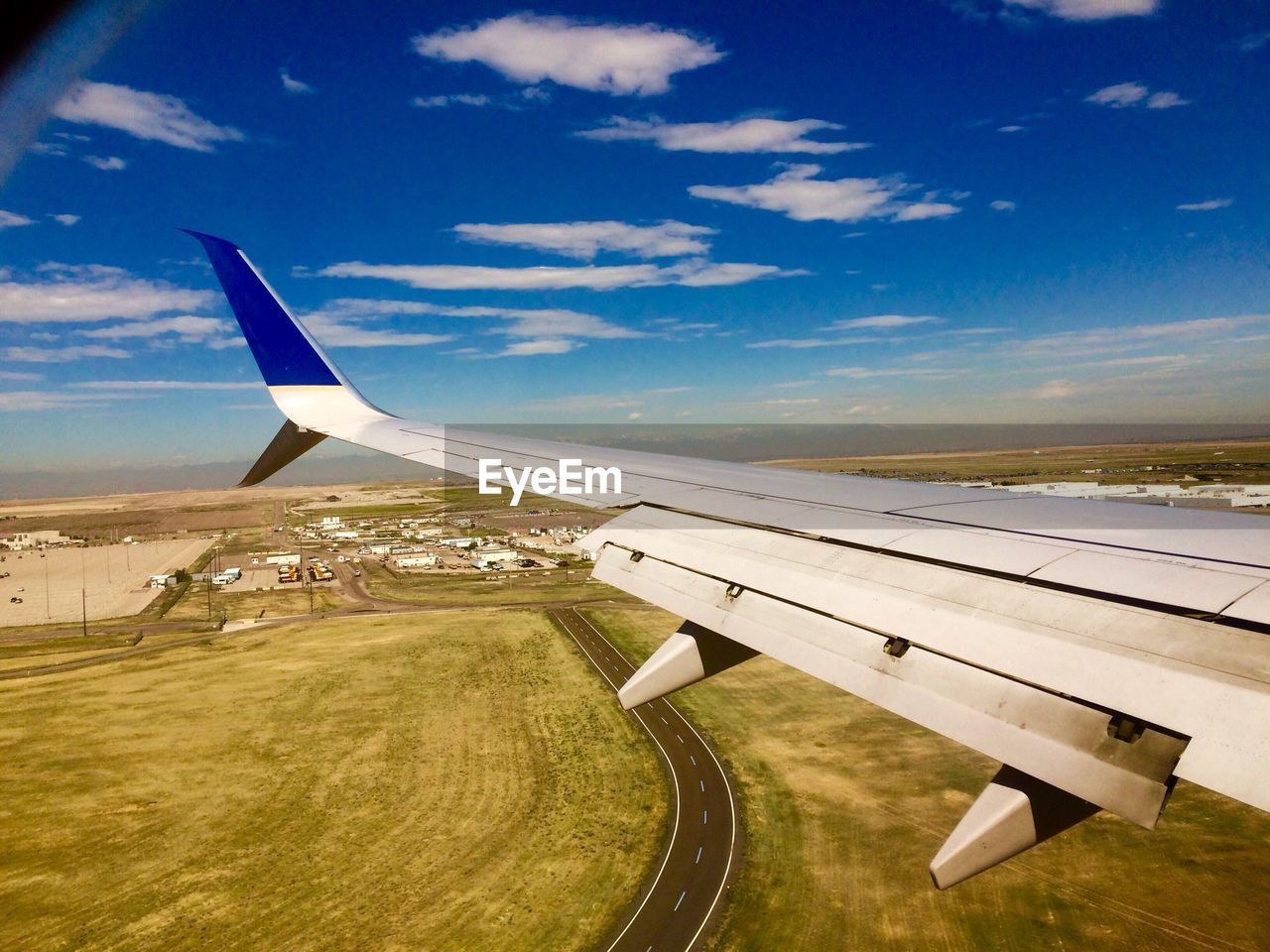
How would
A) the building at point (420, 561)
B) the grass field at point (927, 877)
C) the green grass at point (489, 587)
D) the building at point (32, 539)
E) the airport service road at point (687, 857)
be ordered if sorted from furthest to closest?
the building at point (32, 539) < the building at point (420, 561) < the green grass at point (489, 587) < the airport service road at point (687, 857) < the grass field at point (927, 877)

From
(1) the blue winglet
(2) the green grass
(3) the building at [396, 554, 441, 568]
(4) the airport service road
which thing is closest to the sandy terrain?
(2) the green grass

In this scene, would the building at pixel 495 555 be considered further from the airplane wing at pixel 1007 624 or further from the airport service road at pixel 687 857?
the airplane wing at pixel 1007 624

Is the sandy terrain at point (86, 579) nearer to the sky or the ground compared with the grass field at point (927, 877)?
nearer to the ground

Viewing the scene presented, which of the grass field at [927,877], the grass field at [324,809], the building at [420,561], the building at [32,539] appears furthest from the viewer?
the building at [32,539]

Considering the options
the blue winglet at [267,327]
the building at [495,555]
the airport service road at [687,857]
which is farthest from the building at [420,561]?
the blue winglet at [267,327]

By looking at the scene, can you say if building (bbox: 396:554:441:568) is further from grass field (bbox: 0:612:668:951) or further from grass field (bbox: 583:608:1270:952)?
grass field (bbox: 583:608:1270:952)

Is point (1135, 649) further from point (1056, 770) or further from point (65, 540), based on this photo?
point (65, 540)
